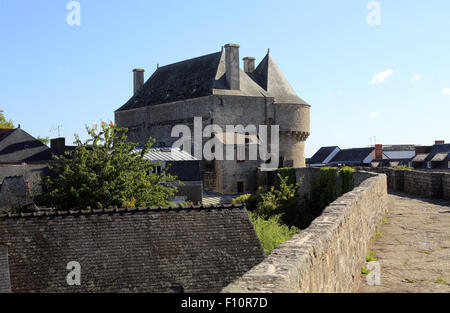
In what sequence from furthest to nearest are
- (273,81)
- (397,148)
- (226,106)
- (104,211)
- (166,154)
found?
(397,148) → (273,81) → (226,106) → (166,154) → (104,211)

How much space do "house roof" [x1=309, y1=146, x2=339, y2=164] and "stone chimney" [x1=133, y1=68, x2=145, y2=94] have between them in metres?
34.7

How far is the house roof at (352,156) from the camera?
75625 mm

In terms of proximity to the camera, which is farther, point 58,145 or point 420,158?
point 420,158

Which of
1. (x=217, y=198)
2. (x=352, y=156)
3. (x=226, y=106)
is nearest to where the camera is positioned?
(x=217, y=198)

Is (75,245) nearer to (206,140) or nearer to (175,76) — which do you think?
(206,140)

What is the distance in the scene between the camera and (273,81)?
55406 millimetres

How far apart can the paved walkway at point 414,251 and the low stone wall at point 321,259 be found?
1.37ft

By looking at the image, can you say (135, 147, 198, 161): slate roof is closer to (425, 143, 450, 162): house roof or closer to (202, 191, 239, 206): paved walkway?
(202, 191, 239, 206): paved walkway

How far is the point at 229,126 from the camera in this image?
49.6 metres

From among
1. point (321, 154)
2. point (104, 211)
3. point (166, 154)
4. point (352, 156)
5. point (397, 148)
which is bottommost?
point (104, 211)

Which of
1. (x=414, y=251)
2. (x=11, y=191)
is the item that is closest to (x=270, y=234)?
(x=11, y=191)

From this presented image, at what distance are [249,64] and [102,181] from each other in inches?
1407

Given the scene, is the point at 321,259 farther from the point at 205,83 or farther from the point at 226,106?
the point at 205,83
